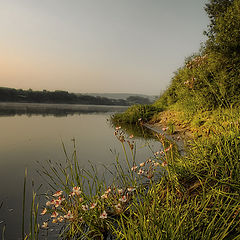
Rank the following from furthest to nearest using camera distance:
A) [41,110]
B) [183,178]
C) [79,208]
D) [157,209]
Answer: [41,110]
[183,178]
[79,208]
[157,209]

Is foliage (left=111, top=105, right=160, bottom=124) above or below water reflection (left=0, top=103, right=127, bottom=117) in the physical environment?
above

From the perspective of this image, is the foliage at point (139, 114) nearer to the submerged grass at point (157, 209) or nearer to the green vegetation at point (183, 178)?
the green vegetation at point (183, 178)

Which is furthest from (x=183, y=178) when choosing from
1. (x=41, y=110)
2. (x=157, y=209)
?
(x=41, y=110)

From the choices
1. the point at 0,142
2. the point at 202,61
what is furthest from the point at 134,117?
the point at 0,142

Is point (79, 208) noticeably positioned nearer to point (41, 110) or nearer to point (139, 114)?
point (139, 114)

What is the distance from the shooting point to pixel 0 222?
7.30 ft

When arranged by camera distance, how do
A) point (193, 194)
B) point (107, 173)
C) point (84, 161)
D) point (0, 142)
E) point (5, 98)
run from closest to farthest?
point (193, 194) → point (107, 173) → point (84, 161) → point (0, 142) → point (5, 98)

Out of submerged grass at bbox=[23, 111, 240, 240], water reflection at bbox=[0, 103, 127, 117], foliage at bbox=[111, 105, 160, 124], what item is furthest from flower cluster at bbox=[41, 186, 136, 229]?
water reflection at bbox=[0, 103, 127, 117]

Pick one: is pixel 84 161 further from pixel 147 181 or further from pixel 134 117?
pixel 134 117

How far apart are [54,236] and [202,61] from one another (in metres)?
9.27

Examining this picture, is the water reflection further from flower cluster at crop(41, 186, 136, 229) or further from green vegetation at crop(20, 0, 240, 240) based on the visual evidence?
flower cluster at crop(41, 186, 136, 229)

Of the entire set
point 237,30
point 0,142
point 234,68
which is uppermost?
point 237,30

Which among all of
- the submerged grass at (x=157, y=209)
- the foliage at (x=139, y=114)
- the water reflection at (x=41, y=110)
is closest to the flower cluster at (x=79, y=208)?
the submerged grass at (x=157, y=209)

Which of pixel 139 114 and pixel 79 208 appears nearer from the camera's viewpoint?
pixel 79 208
